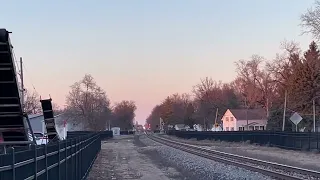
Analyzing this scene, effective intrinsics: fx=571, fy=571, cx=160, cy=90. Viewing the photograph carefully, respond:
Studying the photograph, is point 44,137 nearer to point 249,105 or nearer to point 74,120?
point 74,120

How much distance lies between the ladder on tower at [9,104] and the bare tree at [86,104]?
4095 inches

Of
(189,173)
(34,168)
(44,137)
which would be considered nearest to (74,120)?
(44,137)

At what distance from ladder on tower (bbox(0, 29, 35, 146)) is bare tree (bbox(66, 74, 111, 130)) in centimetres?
10401

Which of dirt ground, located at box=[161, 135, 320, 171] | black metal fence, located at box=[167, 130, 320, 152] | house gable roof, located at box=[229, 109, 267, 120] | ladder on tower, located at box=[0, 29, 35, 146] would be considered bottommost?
dirt ground, located at box=[161, 135, 320, 171]

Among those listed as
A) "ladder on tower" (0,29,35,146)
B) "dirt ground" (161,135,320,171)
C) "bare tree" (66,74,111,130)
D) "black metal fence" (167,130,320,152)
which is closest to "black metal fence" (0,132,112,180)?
"ladder on tower" (0,29,35,146)

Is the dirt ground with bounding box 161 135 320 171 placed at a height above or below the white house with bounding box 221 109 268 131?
below

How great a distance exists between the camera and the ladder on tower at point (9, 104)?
17.4 m

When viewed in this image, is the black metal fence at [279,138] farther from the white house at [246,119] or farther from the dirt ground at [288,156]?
the white house at [246,119]

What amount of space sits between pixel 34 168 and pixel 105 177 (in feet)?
51.4

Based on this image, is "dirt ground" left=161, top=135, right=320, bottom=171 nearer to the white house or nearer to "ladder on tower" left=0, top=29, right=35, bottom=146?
"ladder on tower" left=0, top=29, right=35, bottom=146

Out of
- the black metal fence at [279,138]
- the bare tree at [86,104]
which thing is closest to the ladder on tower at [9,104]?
the black metal fence at [279,138]

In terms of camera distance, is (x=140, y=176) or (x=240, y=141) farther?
(x=240, y=141)

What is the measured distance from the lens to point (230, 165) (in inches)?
1169

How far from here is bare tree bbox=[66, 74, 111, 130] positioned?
411 ft
